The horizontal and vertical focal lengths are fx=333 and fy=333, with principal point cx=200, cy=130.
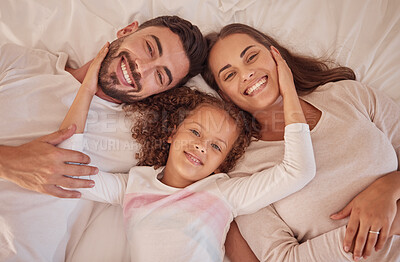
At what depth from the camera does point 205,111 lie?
171 cm

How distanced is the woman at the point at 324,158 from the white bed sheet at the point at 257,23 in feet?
0.80

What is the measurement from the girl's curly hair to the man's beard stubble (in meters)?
0.12

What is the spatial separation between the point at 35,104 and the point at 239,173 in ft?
3.60

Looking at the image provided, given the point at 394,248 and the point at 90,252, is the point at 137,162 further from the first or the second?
the point at 394,248

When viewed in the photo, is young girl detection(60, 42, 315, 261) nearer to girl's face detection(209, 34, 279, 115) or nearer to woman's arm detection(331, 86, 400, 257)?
girl's face detection(209, 34, 279, 115)

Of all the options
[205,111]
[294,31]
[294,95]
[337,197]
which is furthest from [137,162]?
[294,31]

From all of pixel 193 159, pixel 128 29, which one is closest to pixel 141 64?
pixel 128 29

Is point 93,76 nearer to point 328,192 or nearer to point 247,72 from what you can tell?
point 247,72

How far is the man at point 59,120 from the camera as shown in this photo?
1445 millimetres

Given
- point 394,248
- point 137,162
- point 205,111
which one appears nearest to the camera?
point 394,248

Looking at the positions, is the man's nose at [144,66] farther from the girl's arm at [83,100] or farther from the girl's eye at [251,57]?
the girl's eye at [251,57]

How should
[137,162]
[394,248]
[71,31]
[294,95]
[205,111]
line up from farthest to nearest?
[71,31] < [137,162] < [205,111] < [294,95] < [394,248]

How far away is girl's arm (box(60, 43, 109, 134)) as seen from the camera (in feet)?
5.24

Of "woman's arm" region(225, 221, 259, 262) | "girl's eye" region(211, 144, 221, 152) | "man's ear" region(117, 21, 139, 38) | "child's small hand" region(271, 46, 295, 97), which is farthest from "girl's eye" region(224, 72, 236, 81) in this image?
"woman's arm" region(225, 221, 259, 262)
